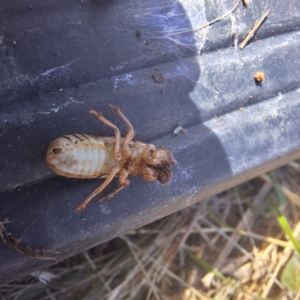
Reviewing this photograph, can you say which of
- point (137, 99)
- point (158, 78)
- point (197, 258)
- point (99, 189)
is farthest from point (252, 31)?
point (197, 258)

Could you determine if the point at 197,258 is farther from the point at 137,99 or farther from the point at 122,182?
the point at 137,99

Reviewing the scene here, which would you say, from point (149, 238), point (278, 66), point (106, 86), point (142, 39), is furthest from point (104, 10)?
point (149, 238)

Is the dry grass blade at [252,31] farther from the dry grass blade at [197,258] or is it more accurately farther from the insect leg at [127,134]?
the dry grass blade at [197,258]

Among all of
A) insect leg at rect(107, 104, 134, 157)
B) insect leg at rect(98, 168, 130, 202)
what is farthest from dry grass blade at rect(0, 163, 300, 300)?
insect leg at rect(107, 104, 134, 157)

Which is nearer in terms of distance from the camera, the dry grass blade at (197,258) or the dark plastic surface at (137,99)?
the dark plastic surface at (137,99)

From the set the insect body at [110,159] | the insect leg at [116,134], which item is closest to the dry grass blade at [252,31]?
the insect body at [110,159]

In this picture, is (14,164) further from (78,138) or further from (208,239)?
(208,239)
